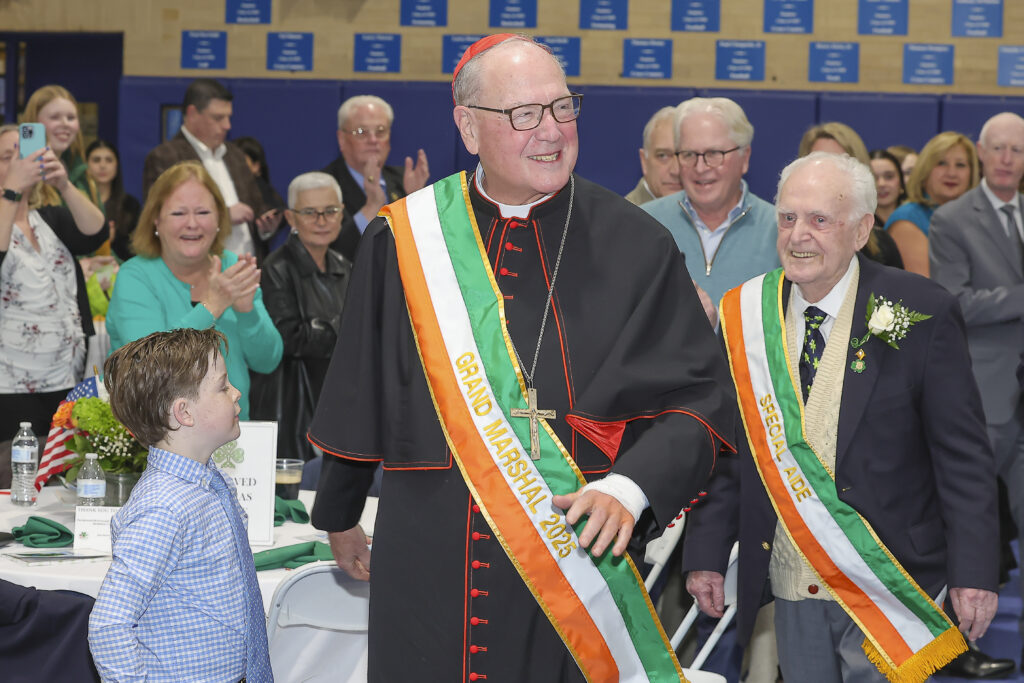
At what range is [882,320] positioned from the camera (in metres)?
2.59

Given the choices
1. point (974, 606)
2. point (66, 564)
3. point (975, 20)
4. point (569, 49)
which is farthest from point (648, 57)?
point (66, 564)

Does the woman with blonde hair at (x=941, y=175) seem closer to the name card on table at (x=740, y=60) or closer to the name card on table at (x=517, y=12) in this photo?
the name card on table at (x=740, y=60)

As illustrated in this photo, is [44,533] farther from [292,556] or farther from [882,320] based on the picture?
[882,320]

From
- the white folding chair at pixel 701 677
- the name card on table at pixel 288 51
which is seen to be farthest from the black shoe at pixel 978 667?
the name card on table at pixel 288 51

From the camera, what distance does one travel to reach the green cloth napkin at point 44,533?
2.76 m

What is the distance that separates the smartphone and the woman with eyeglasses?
1.03m

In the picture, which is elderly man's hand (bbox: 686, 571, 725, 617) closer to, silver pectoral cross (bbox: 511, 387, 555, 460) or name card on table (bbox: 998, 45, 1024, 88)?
silver pectoral cross (bbox: 511, 387, 555, 460)

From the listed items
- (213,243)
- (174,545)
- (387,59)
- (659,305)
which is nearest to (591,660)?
(659,305)

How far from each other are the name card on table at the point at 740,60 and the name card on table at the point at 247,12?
10.1 ft

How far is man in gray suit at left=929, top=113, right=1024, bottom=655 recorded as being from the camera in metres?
4.47

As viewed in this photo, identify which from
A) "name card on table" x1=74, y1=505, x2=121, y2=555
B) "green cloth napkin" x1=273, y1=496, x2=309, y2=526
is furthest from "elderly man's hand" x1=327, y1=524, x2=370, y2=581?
"green cloth napkin" x1=273, y1=496, x2=309, y2=526

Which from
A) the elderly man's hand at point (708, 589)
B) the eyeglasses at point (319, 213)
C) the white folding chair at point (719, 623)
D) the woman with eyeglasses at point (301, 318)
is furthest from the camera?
the eyeglasses at point (319, 213)

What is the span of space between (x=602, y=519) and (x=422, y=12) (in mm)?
7058

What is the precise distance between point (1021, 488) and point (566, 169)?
3050mm
